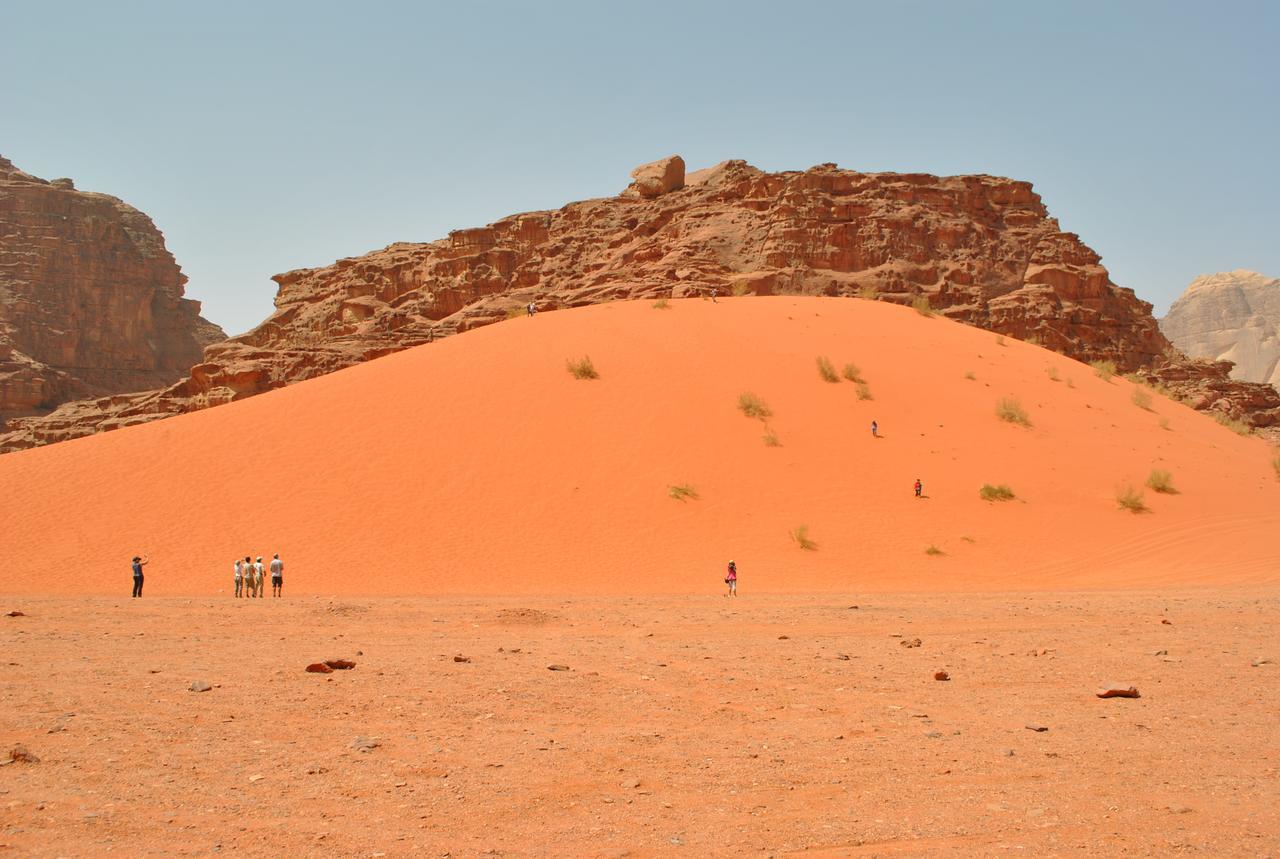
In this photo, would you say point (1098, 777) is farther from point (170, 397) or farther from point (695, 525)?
point (170, 397)

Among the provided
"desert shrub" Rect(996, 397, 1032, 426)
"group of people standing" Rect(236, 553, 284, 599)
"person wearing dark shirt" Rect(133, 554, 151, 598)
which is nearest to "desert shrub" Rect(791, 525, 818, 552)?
"desert shrub" Rect(996, 397, 1032, 426)

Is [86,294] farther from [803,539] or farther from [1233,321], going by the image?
[1233,321]

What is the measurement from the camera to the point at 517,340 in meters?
28.9

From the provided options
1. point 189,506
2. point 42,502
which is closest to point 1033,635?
point 189,506

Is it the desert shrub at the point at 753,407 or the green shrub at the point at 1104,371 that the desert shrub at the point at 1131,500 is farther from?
the green shrub at the point at 1104,371

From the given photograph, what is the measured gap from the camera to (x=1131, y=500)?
19.1m

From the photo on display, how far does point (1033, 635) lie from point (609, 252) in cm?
3730

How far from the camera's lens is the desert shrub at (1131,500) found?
19.1 m

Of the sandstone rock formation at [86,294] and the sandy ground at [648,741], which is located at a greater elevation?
the sandstone rock formation at [86,294]

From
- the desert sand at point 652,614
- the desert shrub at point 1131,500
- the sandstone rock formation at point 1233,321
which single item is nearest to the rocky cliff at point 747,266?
the desert sand at point 652,614

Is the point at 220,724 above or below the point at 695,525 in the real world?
below

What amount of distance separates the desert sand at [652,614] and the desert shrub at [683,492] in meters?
0.16

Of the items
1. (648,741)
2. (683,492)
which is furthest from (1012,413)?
(648,741)

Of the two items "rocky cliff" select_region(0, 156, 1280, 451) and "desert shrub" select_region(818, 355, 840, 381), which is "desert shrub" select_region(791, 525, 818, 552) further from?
"rocky cliff" select_region(0, 156, 1280, 451)
